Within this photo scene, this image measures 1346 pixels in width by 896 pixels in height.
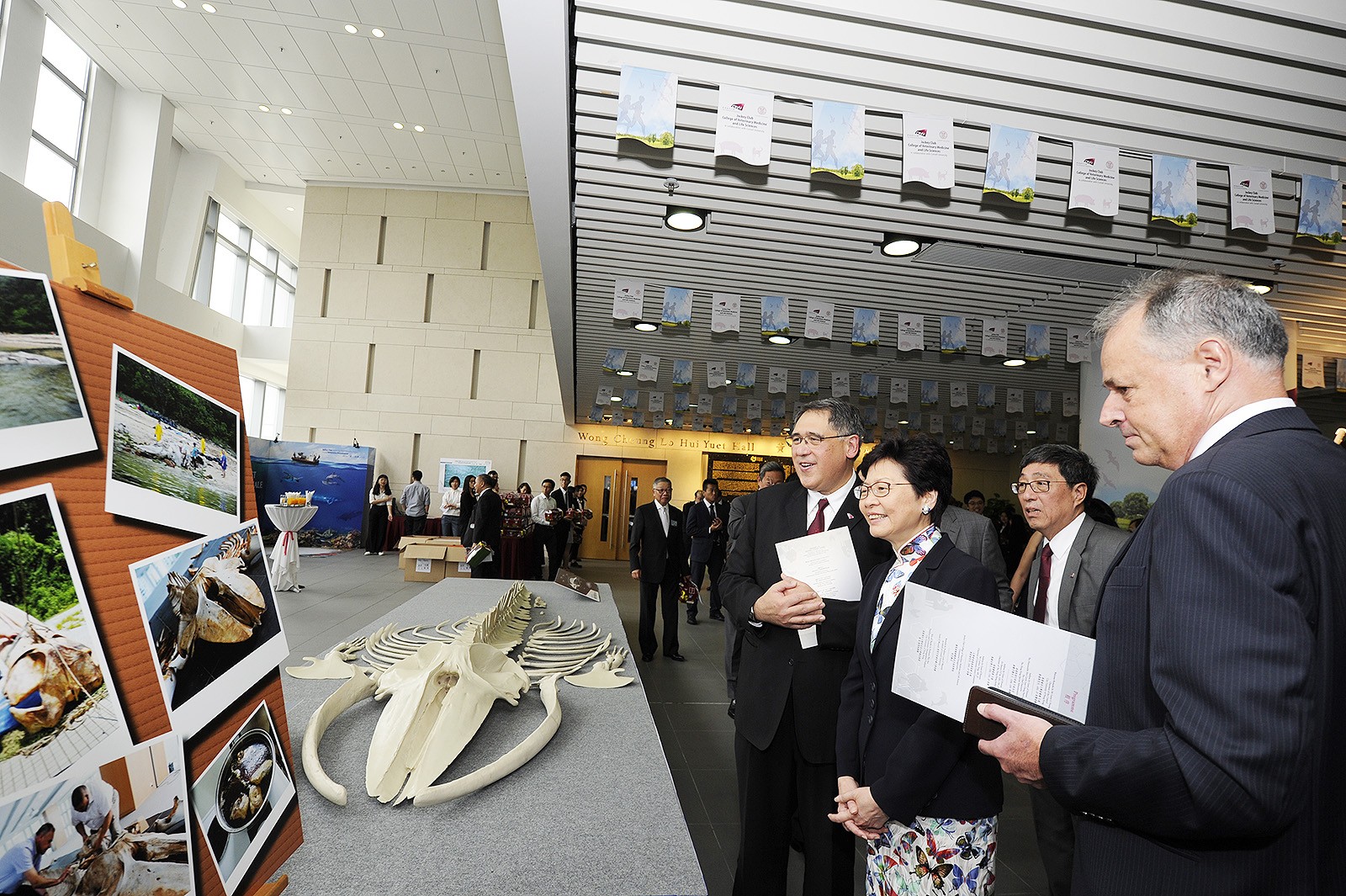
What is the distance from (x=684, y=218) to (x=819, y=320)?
7.10ft

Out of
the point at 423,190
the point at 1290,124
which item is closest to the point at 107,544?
the point at 1290,124

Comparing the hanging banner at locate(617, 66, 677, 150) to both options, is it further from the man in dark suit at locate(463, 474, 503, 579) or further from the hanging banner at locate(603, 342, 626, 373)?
the man in dark suit at locate(463, 474, 503, 579)

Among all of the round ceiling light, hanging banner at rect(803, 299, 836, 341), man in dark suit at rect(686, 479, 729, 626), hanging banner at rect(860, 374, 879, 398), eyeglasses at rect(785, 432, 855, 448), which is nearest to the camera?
eyeglasses at rect(785, 432, 855, 448)

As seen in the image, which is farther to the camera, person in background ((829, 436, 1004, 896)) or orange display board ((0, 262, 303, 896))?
person in background ((829, 436, 1004, 896))

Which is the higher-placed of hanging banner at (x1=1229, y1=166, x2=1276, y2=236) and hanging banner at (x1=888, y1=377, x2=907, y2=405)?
hanging banner at (x1=1229, y1=166, x2=1276, y2=236)

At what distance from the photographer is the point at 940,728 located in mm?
1616

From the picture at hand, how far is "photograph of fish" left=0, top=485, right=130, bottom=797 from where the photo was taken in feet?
2.30

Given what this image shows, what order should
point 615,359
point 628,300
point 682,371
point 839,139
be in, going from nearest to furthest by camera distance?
point 839,139
point 628,300
point 615,359
point 682,371

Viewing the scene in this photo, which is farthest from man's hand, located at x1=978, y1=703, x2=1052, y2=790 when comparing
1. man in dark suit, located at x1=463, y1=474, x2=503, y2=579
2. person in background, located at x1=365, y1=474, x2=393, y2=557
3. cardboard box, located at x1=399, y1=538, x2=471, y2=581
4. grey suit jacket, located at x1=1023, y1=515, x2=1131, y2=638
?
person in background, located at x1=365, y1=474, x2=393, y2=557

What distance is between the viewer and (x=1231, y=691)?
86 cm

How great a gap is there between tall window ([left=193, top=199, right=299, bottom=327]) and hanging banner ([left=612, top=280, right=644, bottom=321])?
12.5 meters

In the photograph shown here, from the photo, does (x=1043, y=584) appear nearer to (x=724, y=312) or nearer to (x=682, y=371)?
(x=724, y=312)

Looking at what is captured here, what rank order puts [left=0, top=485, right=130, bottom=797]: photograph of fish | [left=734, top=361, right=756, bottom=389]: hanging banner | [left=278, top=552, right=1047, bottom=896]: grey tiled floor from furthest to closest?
[left=734, top=361, right=756, bottom=389]: hanging banner → [left=278, top=552, right=1047, bottom=896]: grey tiled floor → [left=0, top=485, right=130, bottom=797]: photograph of fish

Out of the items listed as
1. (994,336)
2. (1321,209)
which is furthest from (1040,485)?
(994,336)
